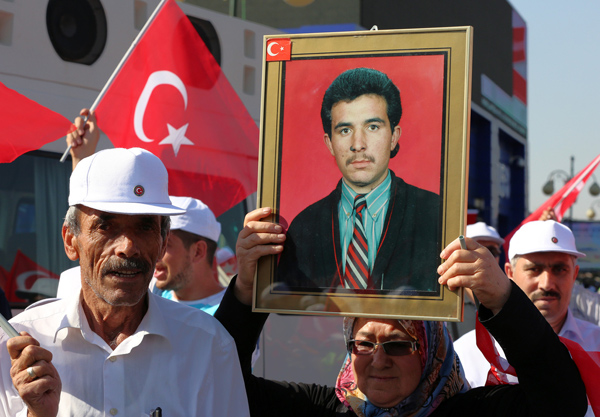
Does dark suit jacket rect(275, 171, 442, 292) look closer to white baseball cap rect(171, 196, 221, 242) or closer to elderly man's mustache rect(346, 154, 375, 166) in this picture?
elderly man's mustache rect(346, 154, 375, 166)

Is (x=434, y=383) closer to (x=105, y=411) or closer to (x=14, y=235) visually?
(x=105, y=411)

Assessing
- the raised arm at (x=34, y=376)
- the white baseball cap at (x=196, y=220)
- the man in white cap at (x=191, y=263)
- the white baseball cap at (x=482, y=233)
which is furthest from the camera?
the white baseball cap at (x=482, y=233)

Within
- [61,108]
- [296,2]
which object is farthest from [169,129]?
[296,2]

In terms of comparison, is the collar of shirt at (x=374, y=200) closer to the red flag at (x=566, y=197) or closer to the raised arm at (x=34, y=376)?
the raised arm at (x=34, y=376)

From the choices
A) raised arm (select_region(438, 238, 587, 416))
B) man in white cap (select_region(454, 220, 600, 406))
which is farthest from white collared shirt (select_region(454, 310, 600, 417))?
raised arm (select_region(438, 238, 587, 416))

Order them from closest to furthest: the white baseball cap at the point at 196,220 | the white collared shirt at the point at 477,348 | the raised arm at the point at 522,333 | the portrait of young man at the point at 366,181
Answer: the raised arm at the point at 522,333 → the portrait of young man at the point at 366,181 → the white collared shirt at the point at 477,348 → the white baseball cap at the point at 196,220

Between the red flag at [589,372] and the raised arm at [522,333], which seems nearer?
the raised arm at [522,333]

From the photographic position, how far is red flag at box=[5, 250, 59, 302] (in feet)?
14.8

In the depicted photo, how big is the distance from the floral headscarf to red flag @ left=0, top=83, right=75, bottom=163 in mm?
1988

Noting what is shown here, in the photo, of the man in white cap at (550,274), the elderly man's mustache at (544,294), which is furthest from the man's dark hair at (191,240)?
the elderly man's mustache at (544,294)

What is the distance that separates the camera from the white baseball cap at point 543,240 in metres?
4.07

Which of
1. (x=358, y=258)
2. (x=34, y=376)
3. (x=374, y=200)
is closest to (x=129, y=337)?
(x=34, y=376)

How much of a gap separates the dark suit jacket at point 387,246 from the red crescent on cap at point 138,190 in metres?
0.46

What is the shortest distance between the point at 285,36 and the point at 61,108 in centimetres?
249
